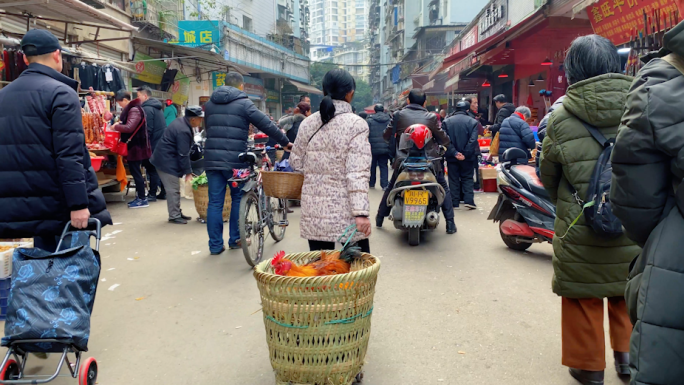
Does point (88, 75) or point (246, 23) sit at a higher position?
point (246, 23)

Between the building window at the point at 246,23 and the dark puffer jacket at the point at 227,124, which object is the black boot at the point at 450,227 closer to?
the dark puffer jacket at the point at 227,124

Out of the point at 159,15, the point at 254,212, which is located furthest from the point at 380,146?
the point at 159,15

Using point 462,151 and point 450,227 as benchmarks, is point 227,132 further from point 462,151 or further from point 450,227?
point 462,151

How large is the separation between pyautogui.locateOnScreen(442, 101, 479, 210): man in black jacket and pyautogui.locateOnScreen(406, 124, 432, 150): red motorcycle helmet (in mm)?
2201

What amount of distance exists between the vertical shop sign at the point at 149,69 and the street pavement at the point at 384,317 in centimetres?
Answer: 1214

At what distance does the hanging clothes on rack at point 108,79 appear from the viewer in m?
11.3

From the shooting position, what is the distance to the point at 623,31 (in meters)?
8.52

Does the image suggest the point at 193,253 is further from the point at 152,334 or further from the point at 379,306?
the point at 379,306

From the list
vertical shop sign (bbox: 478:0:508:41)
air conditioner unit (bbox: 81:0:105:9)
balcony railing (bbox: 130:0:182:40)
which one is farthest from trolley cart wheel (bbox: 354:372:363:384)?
vertical shop sign (bbox: 478:0:508:41)

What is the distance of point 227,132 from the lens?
575 centimetres

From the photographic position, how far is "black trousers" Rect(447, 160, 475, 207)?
8984 millimetres

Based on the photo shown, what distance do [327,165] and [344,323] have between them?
1.21 meters

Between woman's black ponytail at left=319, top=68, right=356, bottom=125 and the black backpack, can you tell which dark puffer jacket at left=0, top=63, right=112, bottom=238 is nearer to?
woman's black ponytail at left=319, top=68, right=356, bottom=125

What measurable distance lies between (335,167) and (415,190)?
2.92m
